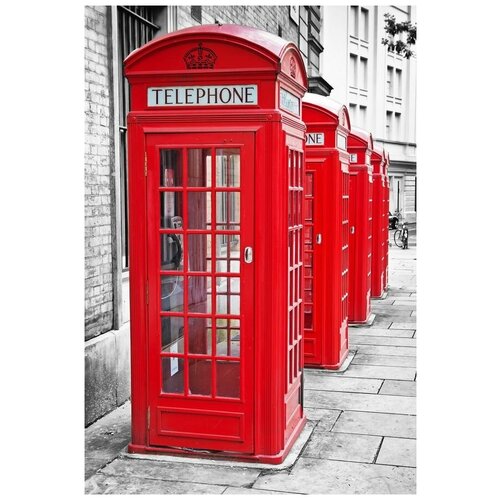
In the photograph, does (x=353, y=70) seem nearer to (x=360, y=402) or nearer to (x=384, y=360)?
(x=384, y=360)

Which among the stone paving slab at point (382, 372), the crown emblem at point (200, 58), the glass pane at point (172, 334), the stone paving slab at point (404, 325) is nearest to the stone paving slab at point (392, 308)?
the stone paving slab at point (404, 325)

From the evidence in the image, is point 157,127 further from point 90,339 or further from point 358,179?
point 358,179

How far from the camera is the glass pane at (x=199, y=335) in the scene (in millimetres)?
4969

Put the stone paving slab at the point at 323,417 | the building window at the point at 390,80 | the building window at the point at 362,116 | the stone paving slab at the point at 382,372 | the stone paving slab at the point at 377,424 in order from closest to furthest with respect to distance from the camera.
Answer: the stone paving slab at the point at 377,424
the stone paving slab at the point at 323,417
the stone paving slab at the point at 382,372
the building window at the point at 362,116
the building window at the point at 390,80

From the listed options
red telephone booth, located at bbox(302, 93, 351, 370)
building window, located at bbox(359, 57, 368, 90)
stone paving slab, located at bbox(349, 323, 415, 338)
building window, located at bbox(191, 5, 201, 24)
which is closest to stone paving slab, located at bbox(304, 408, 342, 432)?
red telephone booth, located at bbox(302, 93, 351, 370)

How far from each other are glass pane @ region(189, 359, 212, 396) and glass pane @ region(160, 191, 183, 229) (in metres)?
0.94

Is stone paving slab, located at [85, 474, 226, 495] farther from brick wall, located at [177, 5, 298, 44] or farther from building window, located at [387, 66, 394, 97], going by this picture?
building window, located at [387, 66, 394, 97]

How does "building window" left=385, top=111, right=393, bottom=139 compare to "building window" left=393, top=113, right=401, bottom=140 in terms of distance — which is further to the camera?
"building window" left=393, top=113, right=401, bottom=140

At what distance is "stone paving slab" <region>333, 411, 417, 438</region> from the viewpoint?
5797mm

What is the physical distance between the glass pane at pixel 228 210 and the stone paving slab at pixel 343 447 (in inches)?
68.3

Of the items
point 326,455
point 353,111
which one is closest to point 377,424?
point 326,455

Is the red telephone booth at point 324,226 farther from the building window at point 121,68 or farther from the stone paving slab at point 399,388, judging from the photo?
the building window at point 121,68

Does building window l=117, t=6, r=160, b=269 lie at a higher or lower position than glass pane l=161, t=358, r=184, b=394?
higher

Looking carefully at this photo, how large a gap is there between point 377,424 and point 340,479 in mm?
1317
